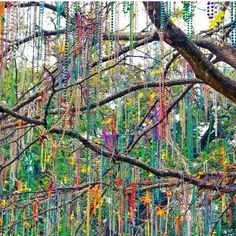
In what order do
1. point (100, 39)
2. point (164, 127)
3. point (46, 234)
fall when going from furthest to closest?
point (46, 234), point (164, 127), point (100, 39)

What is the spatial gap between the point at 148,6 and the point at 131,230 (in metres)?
2.82

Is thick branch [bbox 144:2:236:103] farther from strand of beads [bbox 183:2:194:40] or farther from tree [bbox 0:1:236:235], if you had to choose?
strand of beads [bbox 183:2:194:40]

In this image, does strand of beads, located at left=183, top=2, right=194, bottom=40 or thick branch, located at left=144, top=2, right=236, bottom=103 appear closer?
thick branch, located at left=144, top=2, right=236, bottom=103

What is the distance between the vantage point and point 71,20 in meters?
3.78

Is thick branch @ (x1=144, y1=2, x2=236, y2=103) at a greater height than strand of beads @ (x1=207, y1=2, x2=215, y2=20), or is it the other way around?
strand of beads @ (x1=207, y1=2, x2=215, y2=20)

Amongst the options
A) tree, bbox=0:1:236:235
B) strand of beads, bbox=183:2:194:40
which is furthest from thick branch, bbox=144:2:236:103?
strand of beads, bbox=183:2:194:40

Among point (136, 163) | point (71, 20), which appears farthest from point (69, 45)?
point (136, 163)

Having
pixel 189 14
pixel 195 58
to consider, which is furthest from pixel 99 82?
pixel 195 58

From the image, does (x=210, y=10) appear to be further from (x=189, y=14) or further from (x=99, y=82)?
(x=99, y=82)

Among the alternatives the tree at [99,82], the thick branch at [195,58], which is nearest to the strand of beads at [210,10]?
the tree at [99,82]

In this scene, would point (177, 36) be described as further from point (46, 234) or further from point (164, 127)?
A: point (46, 234)

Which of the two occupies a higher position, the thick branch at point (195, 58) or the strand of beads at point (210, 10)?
the strand of beads at point (210, 10)

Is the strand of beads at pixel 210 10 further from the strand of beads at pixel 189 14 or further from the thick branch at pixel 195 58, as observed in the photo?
the thick branch at pixel 195 58

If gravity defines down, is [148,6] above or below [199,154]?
above
